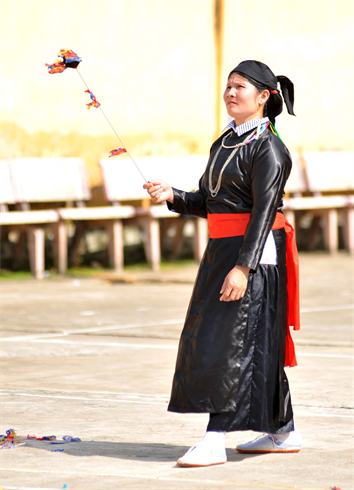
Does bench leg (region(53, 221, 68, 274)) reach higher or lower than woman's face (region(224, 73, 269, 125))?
lower

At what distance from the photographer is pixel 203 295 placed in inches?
160

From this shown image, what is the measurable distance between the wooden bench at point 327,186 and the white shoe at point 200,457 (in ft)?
29.2

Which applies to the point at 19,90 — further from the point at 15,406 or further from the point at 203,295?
the point at 203,295

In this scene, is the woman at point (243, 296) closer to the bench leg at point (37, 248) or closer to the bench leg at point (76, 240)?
the bench leg at point (37, 248)

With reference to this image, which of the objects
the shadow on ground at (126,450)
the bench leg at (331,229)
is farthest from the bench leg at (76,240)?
the shadow on ground at (126,450)

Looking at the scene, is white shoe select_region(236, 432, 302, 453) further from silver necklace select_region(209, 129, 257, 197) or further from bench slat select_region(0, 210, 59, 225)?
bench slat select_region(0, 210, 59, 225)

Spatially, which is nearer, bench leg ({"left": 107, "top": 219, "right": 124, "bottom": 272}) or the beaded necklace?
the beaded necklace

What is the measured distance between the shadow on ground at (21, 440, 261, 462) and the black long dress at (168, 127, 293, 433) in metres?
0.20

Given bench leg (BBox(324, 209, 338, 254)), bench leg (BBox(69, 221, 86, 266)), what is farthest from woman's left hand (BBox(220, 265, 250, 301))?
bench leg (BBox(324, 209, 338, 254))

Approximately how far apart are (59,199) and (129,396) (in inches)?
238

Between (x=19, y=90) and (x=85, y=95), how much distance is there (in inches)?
33.2

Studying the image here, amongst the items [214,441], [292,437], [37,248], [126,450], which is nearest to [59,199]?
[37,248]

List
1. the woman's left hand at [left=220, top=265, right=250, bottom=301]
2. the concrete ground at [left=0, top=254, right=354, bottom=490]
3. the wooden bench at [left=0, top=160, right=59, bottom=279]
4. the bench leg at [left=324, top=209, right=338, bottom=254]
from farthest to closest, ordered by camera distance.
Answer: the bench leg at [left=324, top=209, right=338, bottom=254] < the wooden bench at [left=0, top=160, right=59, bottom=279] < the woman's left hand at [left=220, top=265, right=250, bottom=301] < the concrete ground at [left=0, top=254, right=354, bottom=490]

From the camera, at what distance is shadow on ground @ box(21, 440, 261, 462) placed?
406cm
